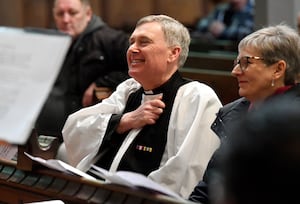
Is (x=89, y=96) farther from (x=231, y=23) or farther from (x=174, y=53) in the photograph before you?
(x=231, y=23)

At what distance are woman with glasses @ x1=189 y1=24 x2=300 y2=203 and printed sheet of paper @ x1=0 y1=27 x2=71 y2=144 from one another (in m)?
1.04

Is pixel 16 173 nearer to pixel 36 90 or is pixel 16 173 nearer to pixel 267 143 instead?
pixel 36 90

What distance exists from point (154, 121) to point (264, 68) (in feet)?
1.57

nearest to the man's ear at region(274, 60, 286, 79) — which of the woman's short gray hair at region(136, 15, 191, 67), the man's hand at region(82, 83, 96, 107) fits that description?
the woman's short gray hair at region(136, 15, 191, 67)

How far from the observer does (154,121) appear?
281 cm

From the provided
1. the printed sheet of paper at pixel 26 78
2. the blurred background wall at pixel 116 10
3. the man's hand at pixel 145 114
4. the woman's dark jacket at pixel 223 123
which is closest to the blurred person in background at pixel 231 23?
the blurred background wall at pixel 116 10

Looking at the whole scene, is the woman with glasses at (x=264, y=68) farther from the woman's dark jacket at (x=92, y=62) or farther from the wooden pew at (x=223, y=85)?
the woman's dark jacket at (x=92, y=62)

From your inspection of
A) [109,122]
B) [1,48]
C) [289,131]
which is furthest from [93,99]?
[289,131]

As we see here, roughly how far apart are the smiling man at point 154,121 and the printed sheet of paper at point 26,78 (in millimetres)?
1129

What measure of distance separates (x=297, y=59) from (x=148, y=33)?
2.01 feet

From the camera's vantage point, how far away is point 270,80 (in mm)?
2637

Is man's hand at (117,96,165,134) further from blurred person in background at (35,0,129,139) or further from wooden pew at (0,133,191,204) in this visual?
blurred person in background at (35,0,129,139)

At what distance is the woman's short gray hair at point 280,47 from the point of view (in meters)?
2.59

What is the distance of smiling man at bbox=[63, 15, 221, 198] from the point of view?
275 centimetres
